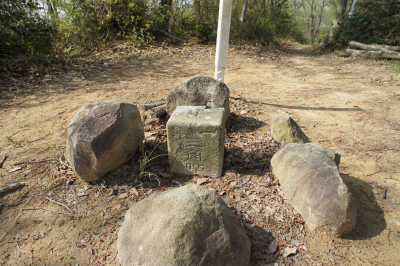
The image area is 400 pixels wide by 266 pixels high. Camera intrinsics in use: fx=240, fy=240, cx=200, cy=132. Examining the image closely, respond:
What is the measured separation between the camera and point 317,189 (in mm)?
2273

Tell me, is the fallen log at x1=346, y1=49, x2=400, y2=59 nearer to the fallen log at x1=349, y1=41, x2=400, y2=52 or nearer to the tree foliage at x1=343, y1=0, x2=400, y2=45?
the fallen log at x1=349, y1=41, x2=400, y2=52

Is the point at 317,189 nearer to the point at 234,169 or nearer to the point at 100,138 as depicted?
the point at 234,169

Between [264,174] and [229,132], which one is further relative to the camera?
[229,132]

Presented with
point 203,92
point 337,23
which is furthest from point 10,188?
point 337,23

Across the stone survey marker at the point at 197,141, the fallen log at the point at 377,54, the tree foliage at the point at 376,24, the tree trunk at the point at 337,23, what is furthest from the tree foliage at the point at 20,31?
the tree foliage at the point at 376,24

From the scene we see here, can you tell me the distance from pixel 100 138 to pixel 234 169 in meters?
1.67

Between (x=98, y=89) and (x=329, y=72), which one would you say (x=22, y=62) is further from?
(x=329, y=72)

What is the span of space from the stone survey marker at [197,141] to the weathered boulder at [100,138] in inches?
21.8

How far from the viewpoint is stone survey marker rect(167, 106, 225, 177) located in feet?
8.86

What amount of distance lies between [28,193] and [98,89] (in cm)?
369

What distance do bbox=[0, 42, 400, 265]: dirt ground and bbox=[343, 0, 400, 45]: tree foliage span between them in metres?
4.06

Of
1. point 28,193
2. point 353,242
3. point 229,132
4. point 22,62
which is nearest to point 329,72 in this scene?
point 229,132

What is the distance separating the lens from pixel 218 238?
1.78 m

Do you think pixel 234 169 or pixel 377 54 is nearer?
pixel 234 169
